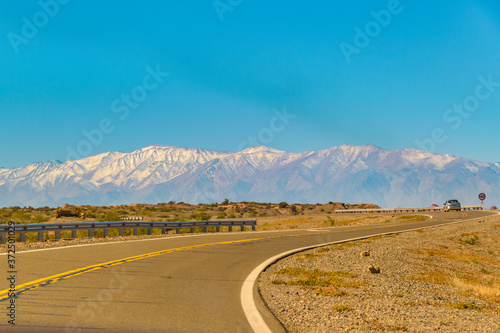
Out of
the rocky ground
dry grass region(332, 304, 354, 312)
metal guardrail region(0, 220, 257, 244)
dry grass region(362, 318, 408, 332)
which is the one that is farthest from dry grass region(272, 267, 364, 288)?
metal guardrail region(0, 220, 257, 244)

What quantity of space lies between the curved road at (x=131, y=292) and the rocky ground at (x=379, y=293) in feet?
2.41

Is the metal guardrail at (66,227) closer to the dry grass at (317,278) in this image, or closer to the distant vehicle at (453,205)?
the dry grass at (317,278)

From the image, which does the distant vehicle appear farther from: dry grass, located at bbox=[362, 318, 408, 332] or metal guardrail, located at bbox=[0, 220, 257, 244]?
dry grass, located at bbox=[362, 318, 408, 332]

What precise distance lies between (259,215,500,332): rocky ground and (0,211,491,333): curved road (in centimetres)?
73

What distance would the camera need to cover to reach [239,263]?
1540 cm

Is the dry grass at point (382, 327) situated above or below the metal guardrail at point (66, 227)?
below

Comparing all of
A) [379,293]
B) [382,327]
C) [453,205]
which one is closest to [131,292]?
[382,327]

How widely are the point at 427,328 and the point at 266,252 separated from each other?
12020 mm

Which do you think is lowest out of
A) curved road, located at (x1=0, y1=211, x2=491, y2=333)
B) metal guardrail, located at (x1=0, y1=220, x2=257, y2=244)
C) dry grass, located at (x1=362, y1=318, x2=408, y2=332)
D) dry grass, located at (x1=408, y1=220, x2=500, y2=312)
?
dry grass, located at (x1=408, y1=220, x2=500, y2=312)

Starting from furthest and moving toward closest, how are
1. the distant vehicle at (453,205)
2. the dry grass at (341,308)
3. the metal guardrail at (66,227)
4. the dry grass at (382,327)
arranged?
the distant vehicle at (453,205) → the metal guardrail at (66,227) → the dry grass at (341,308) → the dry grass at (382,327)

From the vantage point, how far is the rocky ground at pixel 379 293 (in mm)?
7688

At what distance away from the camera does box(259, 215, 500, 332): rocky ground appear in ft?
25.2

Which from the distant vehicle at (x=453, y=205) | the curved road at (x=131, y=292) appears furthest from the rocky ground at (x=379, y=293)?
the distant vehicle at (x=453, y=205)

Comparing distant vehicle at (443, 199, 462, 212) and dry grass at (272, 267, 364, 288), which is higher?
distant vehicle at (443, 199, 462, 212)
